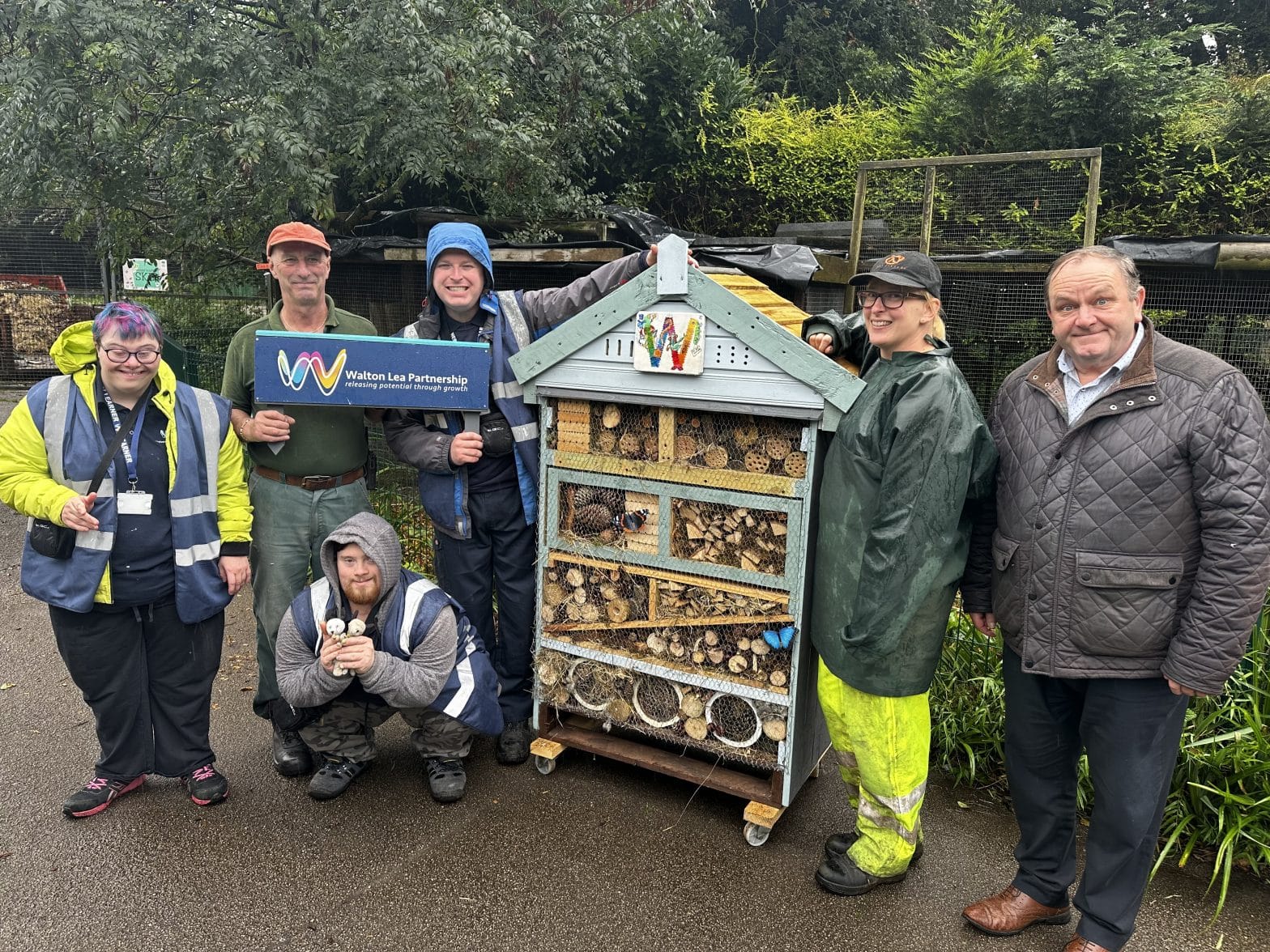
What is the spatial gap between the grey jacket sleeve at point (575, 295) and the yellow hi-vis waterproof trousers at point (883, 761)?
5.77 ft

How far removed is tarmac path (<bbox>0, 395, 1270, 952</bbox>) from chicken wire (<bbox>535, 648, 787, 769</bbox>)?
0.30m

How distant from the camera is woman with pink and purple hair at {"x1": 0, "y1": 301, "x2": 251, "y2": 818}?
3002mm

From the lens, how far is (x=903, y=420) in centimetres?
256

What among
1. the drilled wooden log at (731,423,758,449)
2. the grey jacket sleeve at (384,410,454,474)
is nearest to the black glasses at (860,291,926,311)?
the drilled wooden log at (731,423,758,449)

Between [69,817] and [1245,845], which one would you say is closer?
[1245,845]

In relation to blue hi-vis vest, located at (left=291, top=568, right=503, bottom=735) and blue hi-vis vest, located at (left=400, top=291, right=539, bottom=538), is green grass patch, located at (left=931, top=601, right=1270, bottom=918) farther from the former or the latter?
blue hi-vis vest, located at (left=400, top=291, right=539, bottom=538)

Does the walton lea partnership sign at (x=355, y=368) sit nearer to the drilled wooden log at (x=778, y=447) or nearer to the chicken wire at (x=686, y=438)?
the chicken wire at (x=686, y=438)

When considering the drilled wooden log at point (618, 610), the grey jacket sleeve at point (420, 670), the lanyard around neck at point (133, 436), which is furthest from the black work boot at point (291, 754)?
the drilled wooden log at point (618, 610)

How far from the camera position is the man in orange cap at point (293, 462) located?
3408 mm

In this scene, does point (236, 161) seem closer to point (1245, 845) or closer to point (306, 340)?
point (306, 340)

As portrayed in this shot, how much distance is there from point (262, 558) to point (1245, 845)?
12.5 ft

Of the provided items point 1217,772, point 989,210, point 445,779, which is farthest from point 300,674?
point 989,210

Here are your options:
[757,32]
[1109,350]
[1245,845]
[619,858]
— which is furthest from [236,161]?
[757,32]

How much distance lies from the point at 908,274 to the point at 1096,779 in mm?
1572
